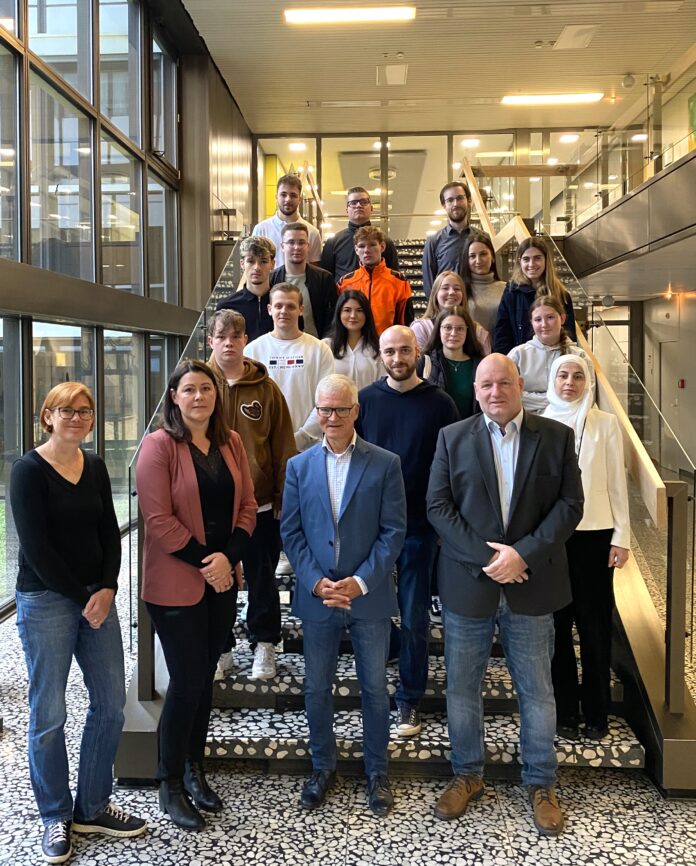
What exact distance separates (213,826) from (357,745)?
68 cm

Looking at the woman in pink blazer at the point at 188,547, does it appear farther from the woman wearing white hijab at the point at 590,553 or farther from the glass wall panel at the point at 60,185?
the glass wall panel at the point at 60,185

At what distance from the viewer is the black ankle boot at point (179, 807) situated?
2.94 meters

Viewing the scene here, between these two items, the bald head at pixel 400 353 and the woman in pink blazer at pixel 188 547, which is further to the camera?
the bald head at pixel 400 353

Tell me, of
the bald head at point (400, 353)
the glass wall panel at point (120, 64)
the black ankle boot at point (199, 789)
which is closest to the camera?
the black ankle boot at point (199, 789)

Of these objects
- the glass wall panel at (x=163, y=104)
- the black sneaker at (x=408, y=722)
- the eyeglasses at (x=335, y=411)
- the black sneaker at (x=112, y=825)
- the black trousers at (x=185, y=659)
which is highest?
the glass wall panel at (x=163, y=104)

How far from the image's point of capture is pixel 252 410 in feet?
11.4

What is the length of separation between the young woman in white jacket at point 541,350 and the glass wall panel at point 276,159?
12804 millimetres

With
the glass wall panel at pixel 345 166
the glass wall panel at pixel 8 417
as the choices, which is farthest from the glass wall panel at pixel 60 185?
the glass wall panel at pixel 345 166

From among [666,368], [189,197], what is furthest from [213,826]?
[666,368]

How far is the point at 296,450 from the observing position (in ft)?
11.8

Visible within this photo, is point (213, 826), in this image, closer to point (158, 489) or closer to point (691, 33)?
point (158, 489)

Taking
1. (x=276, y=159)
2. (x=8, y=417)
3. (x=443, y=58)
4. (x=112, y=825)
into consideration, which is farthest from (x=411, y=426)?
(x=276, y=159)

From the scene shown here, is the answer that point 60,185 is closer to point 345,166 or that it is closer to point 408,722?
point 408,722

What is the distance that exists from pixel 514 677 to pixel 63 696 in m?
1.73
